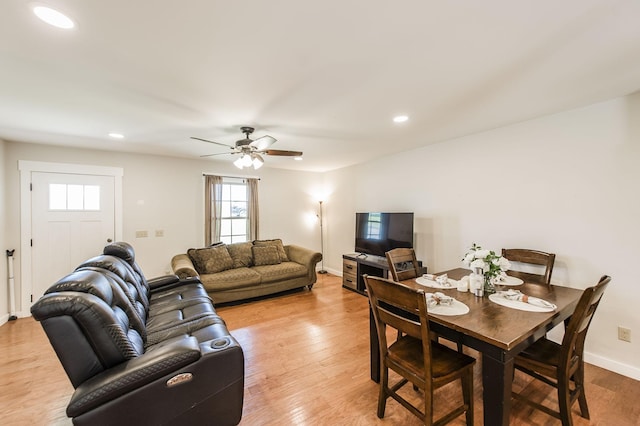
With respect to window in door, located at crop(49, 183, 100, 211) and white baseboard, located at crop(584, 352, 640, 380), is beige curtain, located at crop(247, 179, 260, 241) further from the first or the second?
white baseboard, located at crop(584, 352, 640, 380)

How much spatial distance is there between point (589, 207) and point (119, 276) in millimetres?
4300

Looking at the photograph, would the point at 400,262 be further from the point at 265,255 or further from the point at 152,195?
the point at 152,195

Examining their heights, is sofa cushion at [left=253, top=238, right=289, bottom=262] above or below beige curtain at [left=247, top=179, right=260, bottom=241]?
below

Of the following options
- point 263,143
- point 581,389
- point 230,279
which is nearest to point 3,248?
point 230,279

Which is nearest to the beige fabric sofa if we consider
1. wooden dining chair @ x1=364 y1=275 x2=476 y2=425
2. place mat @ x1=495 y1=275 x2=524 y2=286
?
wooden dining chair @ x1=364 y1=275 x2=476 y2=425

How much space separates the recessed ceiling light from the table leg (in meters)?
2.80

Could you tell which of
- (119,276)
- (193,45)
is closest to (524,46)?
(193,45)

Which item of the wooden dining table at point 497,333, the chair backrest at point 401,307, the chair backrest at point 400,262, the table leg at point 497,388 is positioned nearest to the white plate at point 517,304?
the wooden dining table at point 497,333

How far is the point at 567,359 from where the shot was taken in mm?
1572

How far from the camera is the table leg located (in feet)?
4.47

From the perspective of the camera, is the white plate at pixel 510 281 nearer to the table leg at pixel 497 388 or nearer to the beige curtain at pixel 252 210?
the table leg at pixel 497 388

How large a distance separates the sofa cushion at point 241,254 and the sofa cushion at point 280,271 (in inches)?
7.9

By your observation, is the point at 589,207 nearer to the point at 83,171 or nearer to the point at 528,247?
the point at 528,247

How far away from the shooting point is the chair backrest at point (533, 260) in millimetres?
2453
